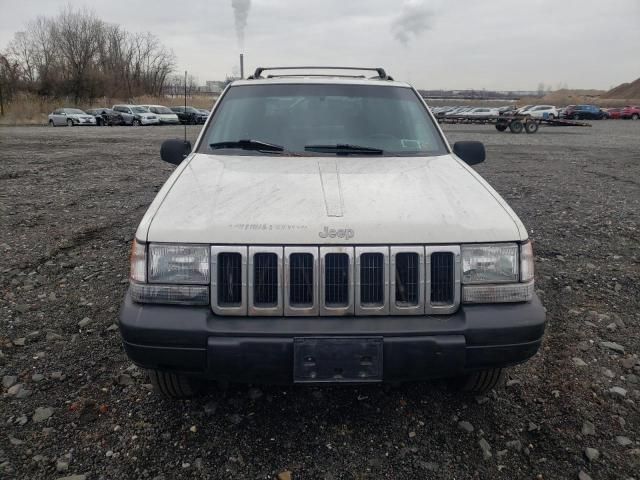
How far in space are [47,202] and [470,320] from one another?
7.46 meters

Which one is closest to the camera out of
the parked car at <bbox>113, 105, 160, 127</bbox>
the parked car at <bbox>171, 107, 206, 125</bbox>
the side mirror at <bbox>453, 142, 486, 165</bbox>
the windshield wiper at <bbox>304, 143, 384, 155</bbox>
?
the windshield wiper at <bbox>304, 143, 384, 155</bbox>

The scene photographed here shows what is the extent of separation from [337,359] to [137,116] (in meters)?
38.8

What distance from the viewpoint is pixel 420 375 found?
7.32 feet

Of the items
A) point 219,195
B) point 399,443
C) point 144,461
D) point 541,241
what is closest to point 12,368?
point 144,461

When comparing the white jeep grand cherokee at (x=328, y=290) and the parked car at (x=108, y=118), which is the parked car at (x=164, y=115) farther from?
the white jeep grand cherokee at (x=328, y=290)

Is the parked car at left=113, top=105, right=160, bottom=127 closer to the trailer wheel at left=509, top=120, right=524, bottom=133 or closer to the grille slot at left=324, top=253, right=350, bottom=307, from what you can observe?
the trailer wheel at left=509, top=120, right=524, bottom=133

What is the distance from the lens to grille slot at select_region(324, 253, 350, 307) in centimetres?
222

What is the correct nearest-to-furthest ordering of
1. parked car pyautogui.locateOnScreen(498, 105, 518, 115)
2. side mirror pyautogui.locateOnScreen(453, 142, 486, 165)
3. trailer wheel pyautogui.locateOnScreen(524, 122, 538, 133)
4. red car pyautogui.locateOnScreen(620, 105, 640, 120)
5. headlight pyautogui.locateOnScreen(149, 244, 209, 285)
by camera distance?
headlight pyautogui.locateOnScreen(149, 244, 209, 285) < side mirror pyautogui.locateOnScreen(453, 142, 486, 165) < trailer wheel pyautogui.locateOnScreen(524, 122, 538, 133) < parked car pyautogui.locateOnScreen(498, 105, 518, 115) < red car pyautogui.locateOnScreen(620, 105, 640, 120)

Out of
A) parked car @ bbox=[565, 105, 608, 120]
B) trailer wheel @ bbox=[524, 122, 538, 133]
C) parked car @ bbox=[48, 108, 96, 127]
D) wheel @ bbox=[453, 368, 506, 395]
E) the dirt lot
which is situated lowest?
the dirt lot

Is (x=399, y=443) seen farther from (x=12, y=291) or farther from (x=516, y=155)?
(x=516, y=155)

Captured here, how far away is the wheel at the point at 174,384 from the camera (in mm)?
2534

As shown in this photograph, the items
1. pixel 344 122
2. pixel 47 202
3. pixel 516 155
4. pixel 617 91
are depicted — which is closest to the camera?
pixel 344 122

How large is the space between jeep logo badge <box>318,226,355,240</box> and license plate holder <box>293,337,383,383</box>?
0.45 metres

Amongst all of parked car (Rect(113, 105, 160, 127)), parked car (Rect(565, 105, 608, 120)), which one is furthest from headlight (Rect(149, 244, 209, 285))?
parked car (Rect(565, 105, 608, 120))
